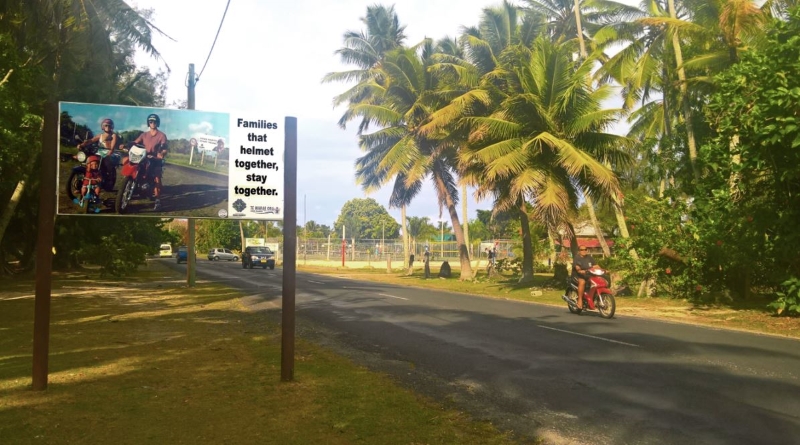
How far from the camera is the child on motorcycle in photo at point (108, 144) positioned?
25.6 ft

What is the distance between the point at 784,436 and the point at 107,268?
88.9 ft

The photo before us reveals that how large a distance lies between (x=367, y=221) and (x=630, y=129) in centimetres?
8699

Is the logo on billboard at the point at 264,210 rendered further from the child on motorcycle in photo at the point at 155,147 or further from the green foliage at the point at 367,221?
the green foliage at the point at 367,221

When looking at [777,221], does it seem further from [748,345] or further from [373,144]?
[373,144]

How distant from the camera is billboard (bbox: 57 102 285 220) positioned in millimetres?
7797

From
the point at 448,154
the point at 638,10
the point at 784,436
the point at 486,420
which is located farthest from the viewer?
the point at 448,154

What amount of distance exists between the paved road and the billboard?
316cm

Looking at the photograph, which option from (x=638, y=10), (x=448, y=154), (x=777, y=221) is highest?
(x=638, y=10)

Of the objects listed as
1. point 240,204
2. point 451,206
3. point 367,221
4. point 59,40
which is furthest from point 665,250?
point 367,221

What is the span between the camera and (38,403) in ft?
20.5

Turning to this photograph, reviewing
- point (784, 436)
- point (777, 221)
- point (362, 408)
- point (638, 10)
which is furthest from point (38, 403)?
point (638, 10)

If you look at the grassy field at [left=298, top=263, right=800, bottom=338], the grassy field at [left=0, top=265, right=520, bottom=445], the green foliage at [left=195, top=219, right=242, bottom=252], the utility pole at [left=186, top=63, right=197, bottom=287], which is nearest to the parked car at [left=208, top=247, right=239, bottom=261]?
the green foliage at [left=195, top=219, right=242, bottom=252]

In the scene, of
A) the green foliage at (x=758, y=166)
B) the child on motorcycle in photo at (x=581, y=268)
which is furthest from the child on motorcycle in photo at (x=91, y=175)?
the green foliage at (x=758, y=166)

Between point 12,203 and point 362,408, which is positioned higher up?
point 12,203
